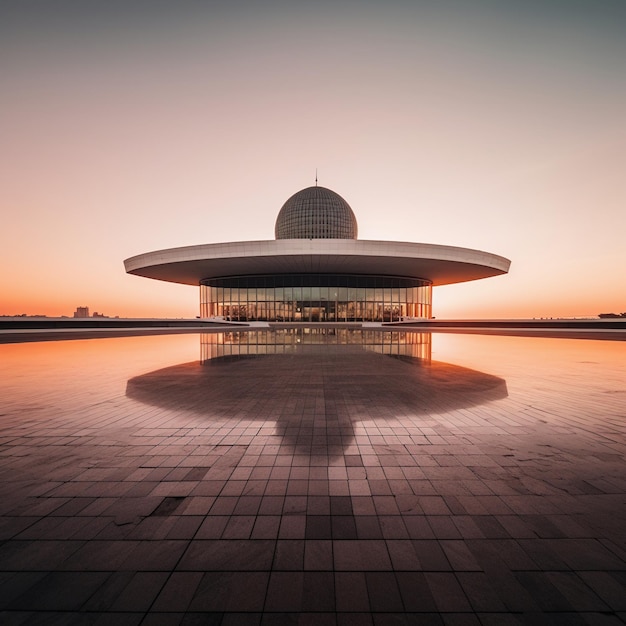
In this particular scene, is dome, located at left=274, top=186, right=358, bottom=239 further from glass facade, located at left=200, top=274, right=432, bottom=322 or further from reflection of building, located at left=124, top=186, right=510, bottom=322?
glass facade, located at left=200, top=274, right=432, bottom=322

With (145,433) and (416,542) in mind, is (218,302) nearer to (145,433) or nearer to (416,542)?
(145,433)

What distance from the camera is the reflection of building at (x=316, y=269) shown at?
36219mm

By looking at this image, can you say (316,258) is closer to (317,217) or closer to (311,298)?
(311,298)

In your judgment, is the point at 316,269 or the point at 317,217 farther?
the point at 317,217

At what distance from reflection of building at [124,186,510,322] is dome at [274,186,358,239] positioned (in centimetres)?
18

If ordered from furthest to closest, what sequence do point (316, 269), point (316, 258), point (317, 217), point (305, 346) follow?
1. point (317, 217)
2. point (316, 269)
3. point (316, 258)
4. point (305, 346)

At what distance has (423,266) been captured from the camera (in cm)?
4247

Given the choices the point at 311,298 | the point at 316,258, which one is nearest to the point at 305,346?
the point at 316,258

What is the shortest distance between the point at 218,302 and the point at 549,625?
178ft

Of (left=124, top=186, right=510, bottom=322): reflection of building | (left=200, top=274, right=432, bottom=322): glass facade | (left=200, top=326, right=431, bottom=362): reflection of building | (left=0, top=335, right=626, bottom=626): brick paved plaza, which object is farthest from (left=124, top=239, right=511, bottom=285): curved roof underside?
(left=0, top=335, right=626, bottom=626): brick paved plaza

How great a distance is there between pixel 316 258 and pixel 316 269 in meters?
7.88

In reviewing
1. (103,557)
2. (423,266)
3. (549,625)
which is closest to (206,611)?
(103,557)

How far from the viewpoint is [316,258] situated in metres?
38.1

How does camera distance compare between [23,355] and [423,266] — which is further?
[423,266]
